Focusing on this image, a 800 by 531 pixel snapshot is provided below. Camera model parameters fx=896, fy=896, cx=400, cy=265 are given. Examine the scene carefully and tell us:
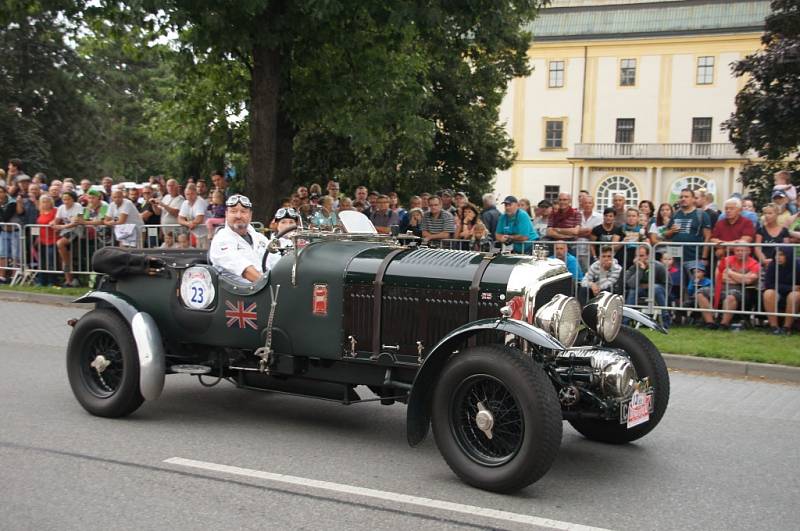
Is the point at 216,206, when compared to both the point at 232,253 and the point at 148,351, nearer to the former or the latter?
the point at 232,253

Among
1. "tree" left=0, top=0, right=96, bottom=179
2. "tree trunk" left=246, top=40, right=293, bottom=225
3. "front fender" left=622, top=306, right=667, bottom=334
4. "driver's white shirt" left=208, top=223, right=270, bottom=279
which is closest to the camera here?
"front fender" left=622, top=306, right=667, bottom=334

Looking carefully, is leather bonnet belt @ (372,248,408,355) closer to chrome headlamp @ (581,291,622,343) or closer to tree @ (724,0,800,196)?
chrome headlamp @ (581,291,622,343)

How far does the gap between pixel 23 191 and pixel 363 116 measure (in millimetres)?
6588

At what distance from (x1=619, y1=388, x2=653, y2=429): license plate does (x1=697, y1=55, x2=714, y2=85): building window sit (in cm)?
5454

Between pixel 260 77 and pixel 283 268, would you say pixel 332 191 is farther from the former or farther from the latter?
pixel 283 268

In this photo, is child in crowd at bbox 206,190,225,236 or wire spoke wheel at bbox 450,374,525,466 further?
child in crowd at bbox 206,190,225,236

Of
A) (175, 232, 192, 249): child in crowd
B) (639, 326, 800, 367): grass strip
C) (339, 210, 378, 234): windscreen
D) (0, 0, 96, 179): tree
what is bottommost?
(639, 326, 800, 367): grass strip

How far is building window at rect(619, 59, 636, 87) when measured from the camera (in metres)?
57.1

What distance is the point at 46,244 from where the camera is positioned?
15.5 meters

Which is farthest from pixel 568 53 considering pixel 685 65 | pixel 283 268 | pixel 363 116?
pixel 283 268

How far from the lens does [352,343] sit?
610 centimetres

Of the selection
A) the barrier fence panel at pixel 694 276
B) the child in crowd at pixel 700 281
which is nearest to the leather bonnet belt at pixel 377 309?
the barrier fence panel at pixel 694 276

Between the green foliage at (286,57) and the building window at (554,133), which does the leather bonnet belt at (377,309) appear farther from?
the building window at (554,133)

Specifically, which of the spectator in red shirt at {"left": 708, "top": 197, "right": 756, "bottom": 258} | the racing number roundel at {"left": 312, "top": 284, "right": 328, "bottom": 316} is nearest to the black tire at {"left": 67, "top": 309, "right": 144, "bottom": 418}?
the racing number roundel at {"left": 312, "top": 284, "right": 328, "bottom": 316}
